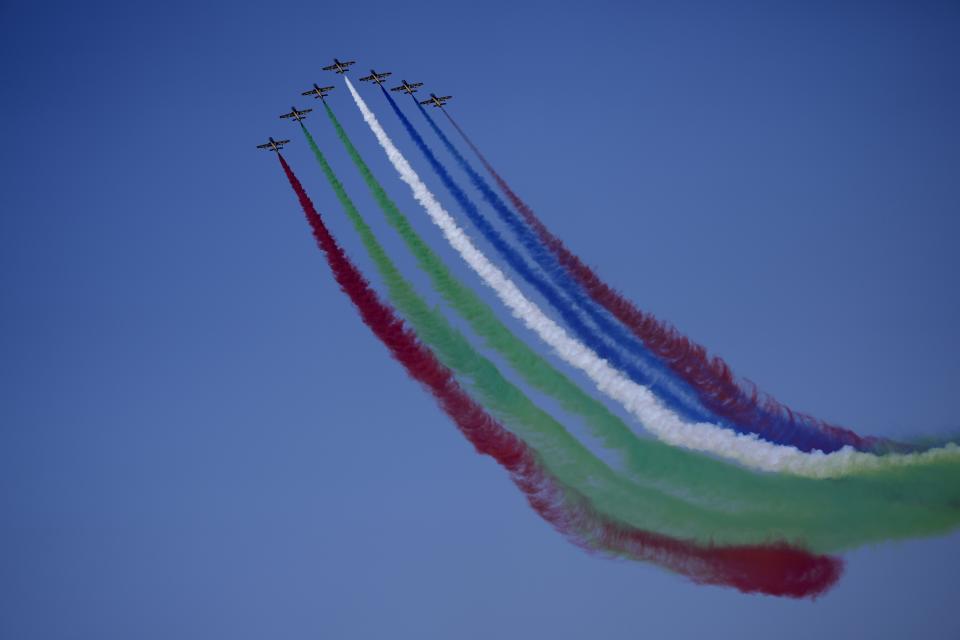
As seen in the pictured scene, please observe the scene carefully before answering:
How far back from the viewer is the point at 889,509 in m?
20.8

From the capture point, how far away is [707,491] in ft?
67.8

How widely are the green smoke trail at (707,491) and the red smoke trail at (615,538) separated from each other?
0.25 m

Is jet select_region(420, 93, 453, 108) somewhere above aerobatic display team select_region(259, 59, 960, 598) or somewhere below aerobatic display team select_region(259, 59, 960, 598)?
above

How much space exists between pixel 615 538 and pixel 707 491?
7.23ft

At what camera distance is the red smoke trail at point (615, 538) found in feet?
65.6

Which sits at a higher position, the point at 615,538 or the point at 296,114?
the point at 296,114

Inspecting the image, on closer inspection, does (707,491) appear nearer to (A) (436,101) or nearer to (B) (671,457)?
(B) (671,457)

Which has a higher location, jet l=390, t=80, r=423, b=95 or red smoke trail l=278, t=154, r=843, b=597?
jet l=390, t=80, r=423, b=95

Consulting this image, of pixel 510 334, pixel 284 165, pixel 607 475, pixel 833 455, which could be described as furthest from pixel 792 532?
pixel 284 165

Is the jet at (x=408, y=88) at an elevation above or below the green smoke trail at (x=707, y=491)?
above

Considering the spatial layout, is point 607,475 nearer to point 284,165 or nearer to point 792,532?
point 792,532

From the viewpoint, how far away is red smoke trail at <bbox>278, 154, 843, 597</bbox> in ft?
65.6

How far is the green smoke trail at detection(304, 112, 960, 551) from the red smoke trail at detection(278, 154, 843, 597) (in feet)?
0.81

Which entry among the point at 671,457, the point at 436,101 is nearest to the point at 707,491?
the point at 671,457
